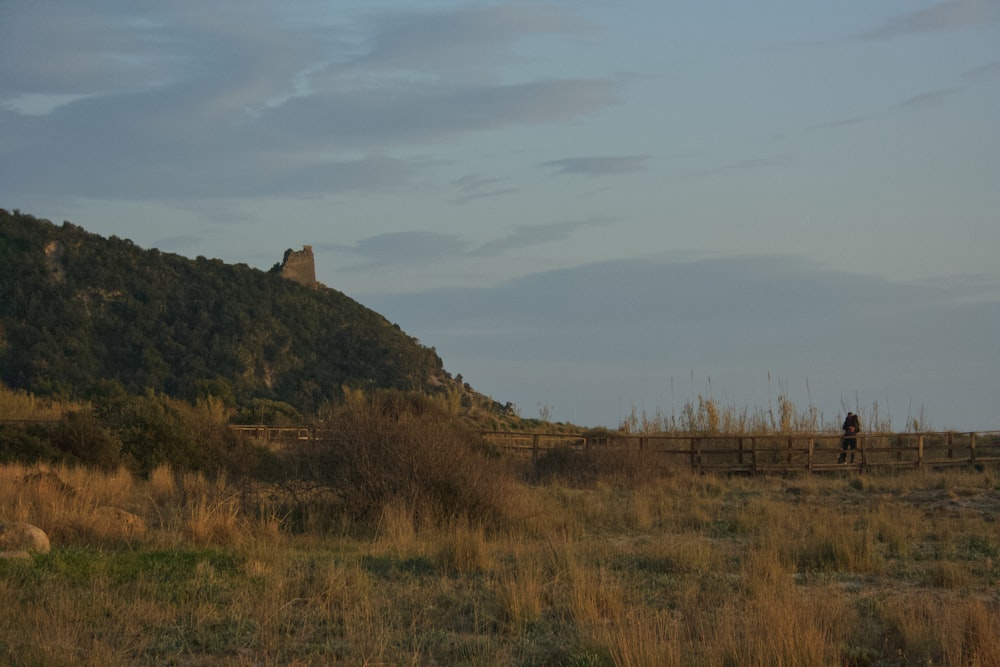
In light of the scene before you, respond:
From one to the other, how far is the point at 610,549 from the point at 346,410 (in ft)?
20.4

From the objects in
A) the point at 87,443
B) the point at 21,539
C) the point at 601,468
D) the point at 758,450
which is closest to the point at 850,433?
the point at 758,450

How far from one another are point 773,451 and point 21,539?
67.4 feet

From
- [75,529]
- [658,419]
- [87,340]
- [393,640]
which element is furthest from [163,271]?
[393,640]

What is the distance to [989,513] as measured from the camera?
1883 centimetres

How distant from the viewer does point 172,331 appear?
54469 millimetres

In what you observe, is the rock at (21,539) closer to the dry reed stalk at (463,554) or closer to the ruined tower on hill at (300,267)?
the dry reed stalk at (463,554)

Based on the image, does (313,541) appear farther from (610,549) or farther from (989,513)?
(989,513)

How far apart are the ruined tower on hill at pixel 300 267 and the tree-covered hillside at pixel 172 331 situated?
5.37m

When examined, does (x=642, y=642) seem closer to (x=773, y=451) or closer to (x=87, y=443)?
(x=87, y=443)

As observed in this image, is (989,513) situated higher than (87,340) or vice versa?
(87,340)

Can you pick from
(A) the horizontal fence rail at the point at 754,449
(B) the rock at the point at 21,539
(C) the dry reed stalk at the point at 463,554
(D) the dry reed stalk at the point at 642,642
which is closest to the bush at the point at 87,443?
(A) the horizontal fence rail at the point at 754,449

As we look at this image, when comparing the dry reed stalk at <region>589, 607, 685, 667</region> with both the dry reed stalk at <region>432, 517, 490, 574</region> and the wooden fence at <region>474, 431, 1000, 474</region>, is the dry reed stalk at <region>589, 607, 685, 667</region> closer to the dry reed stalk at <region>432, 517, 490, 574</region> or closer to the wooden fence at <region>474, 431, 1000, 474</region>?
the dry reed stalk at <region>432, 517, 490, 574</region>

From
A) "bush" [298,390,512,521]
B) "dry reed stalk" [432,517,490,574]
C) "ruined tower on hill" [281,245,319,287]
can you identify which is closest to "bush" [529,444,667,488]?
"bush" [298,390,512,521]

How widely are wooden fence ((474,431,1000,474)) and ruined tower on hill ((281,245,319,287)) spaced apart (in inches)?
1624
